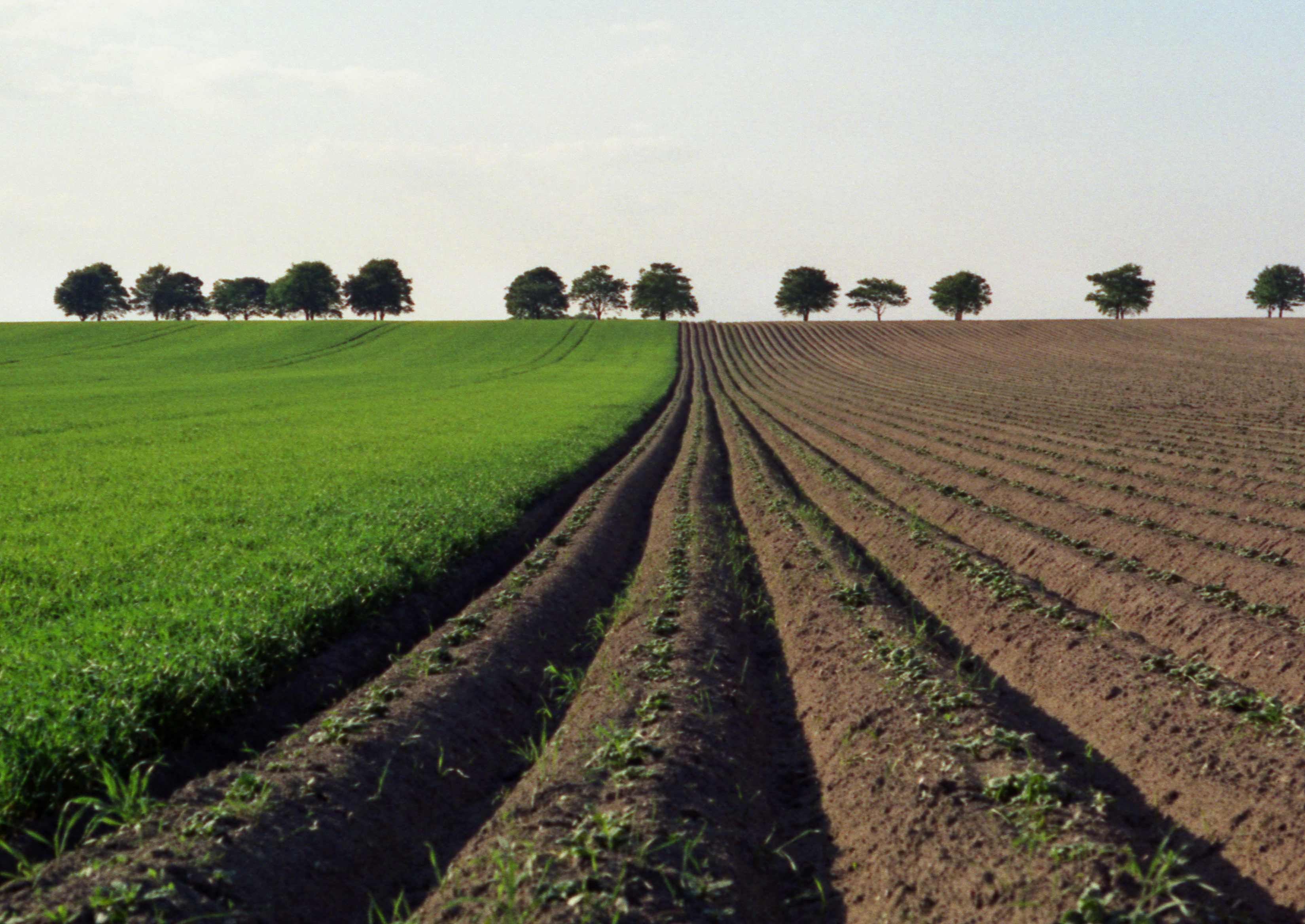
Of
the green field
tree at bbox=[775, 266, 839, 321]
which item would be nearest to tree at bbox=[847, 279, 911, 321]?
tree at bbox=[775, 266, 839, 321]

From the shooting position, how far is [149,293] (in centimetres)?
13375

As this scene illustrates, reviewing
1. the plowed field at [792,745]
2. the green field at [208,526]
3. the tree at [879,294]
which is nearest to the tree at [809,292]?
the tree at [879,294]

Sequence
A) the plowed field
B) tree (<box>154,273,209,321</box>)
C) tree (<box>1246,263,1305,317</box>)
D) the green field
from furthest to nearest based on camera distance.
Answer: tree (<box>154,273,209,321</box>)
tree (<box>1246,263,1305,317</box>)
the green field
the plowed field

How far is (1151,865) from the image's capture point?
4848 millimetres

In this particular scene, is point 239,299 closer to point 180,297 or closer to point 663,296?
point 180,297

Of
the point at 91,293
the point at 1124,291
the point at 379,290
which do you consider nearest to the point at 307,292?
the point at 379,290

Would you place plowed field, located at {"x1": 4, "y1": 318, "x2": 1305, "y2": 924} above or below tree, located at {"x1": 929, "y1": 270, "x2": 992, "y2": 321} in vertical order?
below

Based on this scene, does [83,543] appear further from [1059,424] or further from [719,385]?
[719,385]

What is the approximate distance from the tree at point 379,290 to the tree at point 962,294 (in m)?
83.8

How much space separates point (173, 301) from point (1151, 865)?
155 metres

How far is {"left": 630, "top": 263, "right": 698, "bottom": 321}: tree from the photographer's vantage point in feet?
436

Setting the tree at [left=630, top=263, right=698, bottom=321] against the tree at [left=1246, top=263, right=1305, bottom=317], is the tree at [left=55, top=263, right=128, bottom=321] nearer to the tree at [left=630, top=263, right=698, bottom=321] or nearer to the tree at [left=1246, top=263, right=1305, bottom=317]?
the tree at [left=630, top=263, right=698, bottom=321]

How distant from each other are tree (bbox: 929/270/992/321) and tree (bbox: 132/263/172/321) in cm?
12446

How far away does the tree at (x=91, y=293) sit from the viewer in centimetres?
12244
